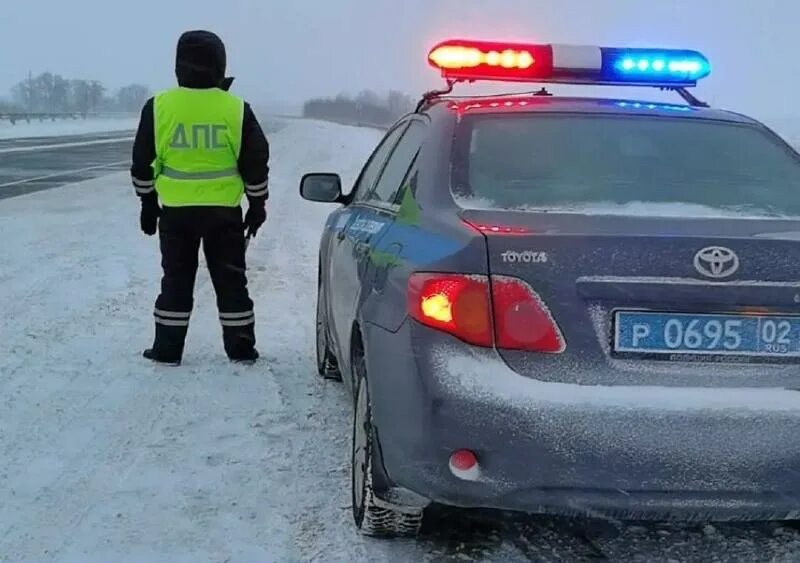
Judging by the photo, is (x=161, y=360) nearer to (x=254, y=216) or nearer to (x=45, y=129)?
(x=254, y=216)

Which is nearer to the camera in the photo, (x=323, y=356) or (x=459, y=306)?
(x=459, y=306)

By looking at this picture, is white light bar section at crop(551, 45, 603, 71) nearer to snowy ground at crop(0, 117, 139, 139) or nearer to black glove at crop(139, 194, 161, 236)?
black glove at crop(139, 194, 161, 236)

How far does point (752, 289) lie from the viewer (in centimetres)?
287

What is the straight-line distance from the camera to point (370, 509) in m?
3.45

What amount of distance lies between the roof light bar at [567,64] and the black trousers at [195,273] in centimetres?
182

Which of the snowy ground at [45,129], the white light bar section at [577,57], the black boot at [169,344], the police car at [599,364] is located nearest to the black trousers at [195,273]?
the black boot at [169,344]

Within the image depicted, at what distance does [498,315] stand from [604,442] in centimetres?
46

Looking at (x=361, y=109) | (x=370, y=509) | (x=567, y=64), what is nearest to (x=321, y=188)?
(x=567, y=64)

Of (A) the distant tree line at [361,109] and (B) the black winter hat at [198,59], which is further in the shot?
A: (A) the distant tree line at [361,109]

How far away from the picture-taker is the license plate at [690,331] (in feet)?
9.45

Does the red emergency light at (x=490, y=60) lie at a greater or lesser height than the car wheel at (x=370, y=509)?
greater

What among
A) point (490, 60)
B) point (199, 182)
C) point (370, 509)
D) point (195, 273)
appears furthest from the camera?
point (195, 273)

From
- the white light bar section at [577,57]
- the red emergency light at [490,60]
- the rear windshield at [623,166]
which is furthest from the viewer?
the white light bar section at [577,57]

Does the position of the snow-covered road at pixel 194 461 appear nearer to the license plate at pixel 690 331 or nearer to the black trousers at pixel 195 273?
the black trousers at pixel 195 273
